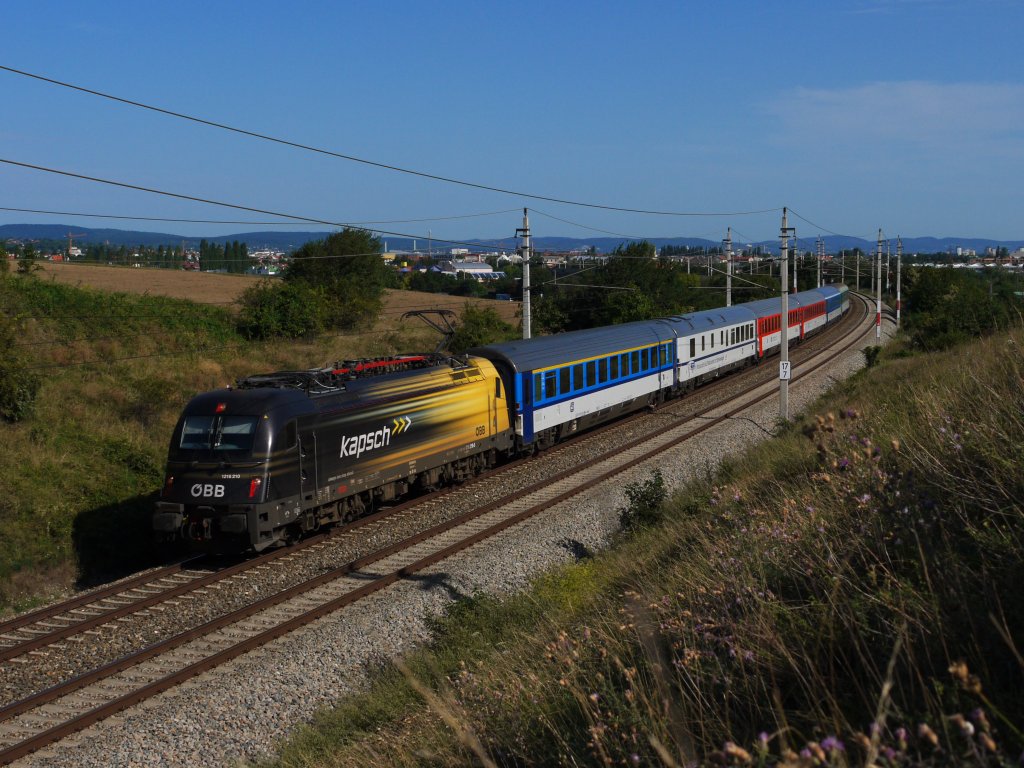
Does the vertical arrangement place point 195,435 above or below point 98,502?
above

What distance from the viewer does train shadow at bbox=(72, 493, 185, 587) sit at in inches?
691

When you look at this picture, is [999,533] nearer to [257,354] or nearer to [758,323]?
[257,354]

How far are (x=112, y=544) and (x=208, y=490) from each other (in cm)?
490

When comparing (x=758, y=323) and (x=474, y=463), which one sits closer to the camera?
(x=474, y=463)

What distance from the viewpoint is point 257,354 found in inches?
1454

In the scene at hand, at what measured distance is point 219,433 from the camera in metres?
14.9

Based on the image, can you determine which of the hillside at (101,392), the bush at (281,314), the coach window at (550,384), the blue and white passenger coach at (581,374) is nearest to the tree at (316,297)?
the bush at (281,314)

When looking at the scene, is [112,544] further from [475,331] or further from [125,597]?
[475,331]

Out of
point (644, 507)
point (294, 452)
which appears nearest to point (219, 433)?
point (294, 452)

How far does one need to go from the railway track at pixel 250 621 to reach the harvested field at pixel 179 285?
90.9ft

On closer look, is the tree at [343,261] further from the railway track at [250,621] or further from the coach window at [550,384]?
the railway track at [250,621]

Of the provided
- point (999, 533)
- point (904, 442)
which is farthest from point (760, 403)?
point (999, 533)

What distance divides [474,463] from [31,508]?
9.12m

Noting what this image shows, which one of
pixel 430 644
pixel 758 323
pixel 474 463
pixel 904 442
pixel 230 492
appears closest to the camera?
pixel 904 442
